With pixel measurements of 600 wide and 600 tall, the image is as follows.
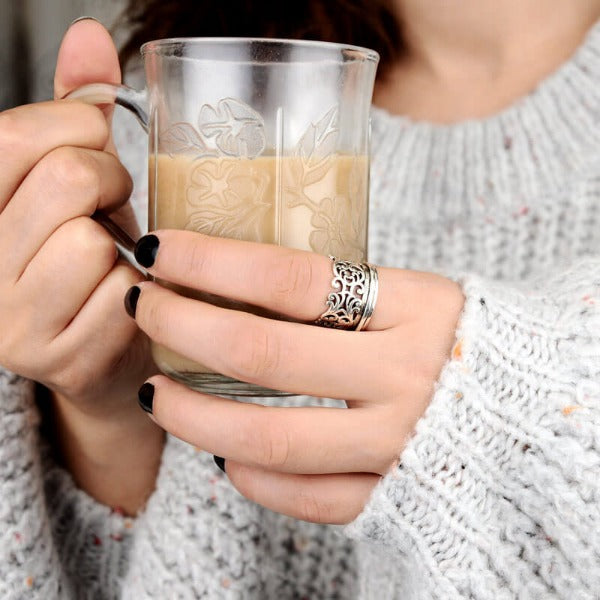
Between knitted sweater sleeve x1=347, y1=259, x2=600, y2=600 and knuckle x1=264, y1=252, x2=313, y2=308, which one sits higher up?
knuckle x1=264, y1=252, x2=313, y2=308

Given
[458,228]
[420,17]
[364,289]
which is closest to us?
[364,289]

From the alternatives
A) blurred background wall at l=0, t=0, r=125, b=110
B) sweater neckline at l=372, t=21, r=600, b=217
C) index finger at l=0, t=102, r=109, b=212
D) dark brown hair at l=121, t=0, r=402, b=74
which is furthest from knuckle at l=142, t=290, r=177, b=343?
blurred background wall at l=0, t=0, r=125, b=110

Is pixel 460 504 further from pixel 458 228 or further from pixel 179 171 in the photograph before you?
pixel 458 228

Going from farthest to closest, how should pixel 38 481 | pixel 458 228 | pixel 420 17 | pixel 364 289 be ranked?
pixel 420 17
pixel 458 228
pixel 38 481
pixel 364 289

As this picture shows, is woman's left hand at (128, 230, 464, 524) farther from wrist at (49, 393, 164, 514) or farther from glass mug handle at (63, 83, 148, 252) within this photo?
wrist at (49, 393, 164, 514)

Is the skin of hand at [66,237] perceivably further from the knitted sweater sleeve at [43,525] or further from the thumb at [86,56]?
the knitted sweater sleeve at [43,525]

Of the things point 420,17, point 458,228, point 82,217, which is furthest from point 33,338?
point 420,17
